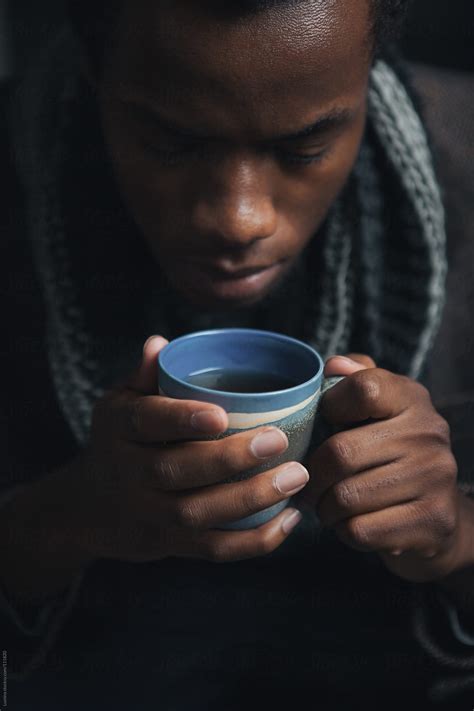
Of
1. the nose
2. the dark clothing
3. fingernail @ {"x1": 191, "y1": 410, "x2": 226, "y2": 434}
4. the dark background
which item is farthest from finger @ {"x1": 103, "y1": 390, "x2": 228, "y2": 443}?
the dark background

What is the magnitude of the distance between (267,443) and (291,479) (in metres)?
0.05

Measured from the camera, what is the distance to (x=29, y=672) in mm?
896

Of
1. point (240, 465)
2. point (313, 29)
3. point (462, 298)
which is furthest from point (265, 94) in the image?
point (462, 298)

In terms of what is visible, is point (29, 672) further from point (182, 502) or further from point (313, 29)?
point (313, 29)

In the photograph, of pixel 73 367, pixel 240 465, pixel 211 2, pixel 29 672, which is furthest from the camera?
pixel 73 367

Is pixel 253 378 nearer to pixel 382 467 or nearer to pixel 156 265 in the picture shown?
pixel 382 467

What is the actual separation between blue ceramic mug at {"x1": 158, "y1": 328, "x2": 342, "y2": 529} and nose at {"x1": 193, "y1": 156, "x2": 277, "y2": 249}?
0.45ft

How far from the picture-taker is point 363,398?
658 mm

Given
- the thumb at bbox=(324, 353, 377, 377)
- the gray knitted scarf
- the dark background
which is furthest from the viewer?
the dark background

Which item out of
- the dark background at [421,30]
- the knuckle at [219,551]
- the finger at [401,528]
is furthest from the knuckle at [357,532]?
the dark background at [421,30]

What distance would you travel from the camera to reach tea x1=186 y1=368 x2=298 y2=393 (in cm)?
73

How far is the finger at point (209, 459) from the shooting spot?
612mm

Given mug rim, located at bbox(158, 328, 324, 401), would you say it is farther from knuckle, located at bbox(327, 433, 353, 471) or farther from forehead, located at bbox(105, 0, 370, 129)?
forehead, located at bbox(105, 0, 370, 129)

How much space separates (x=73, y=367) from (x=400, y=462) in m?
0.56
